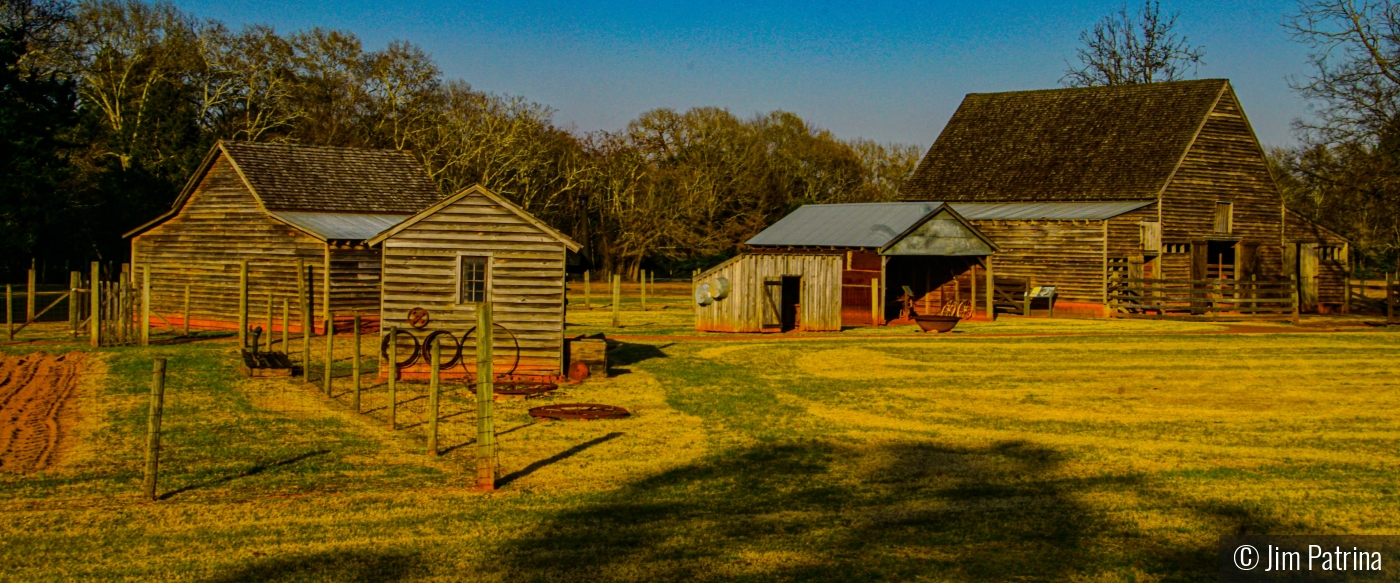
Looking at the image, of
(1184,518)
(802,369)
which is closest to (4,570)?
(1184,518)

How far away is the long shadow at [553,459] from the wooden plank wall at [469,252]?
698 cm

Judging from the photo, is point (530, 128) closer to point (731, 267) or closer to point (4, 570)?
point (731, 267)

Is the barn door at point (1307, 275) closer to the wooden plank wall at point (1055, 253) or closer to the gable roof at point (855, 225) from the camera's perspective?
the wooden plank wall at point (1055, 253)

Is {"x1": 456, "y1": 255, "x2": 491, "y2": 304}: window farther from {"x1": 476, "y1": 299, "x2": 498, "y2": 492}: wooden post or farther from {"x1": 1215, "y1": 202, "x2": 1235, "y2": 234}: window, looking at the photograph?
{"x1": 1215, "y1": 202, "x2": 1235, "y2": 234}: window

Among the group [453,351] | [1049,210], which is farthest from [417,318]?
[1049,210]

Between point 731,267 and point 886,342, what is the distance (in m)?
5.70

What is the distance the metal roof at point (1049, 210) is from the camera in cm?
4581

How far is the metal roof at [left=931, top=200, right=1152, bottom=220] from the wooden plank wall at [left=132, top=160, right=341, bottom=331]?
83.6ft

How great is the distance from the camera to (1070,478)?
14.9m

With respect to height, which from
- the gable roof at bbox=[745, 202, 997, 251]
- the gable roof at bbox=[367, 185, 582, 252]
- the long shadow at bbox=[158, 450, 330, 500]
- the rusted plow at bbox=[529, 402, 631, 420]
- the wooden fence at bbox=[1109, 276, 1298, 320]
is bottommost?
the long shadow at bbox=[158, 450, 330, 500]

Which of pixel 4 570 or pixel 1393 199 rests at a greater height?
pixel 1393 199

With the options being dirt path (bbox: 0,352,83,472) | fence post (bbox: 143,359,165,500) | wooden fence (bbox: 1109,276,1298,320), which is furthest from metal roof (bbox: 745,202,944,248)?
fence post (bbox: 143,359,165,500)

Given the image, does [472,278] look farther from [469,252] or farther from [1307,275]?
[1307,275]

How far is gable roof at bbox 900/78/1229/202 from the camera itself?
48500 mm
